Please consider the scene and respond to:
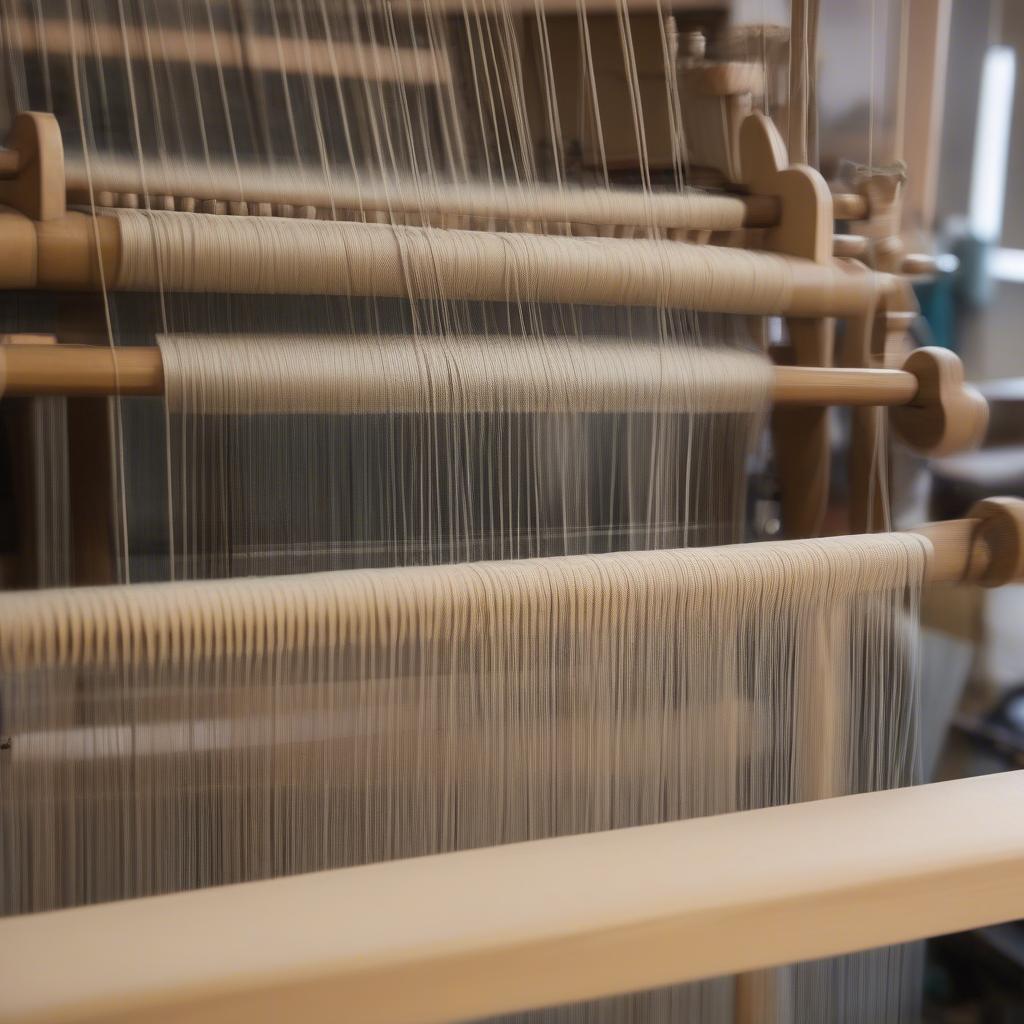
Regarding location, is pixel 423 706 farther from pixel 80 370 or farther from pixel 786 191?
pixel 786 191

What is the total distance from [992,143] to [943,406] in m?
0.43

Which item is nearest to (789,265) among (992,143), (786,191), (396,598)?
(786,191)

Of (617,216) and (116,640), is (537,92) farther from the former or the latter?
(116,640)

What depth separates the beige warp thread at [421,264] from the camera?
0.50 meters

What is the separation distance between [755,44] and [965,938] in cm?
70

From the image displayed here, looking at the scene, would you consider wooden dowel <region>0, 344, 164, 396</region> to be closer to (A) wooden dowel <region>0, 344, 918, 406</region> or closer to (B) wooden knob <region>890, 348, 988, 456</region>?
(A) wooden dowel <region>0, 344, 918, 406</region>

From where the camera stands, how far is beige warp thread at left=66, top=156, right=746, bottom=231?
532 mm

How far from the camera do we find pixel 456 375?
53 cm

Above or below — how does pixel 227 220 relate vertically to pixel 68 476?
above

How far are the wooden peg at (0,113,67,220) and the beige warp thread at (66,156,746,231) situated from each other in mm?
17

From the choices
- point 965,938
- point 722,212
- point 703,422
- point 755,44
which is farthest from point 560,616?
point 965,938

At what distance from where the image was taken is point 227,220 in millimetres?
501

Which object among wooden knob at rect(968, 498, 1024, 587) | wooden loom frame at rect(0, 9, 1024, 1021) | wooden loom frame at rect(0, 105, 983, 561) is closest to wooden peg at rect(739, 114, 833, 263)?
wooden loom frame at rect(0, 105, 983, 561)

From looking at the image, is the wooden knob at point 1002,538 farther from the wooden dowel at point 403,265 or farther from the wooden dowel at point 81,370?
the wooden dowel at point 81,370
